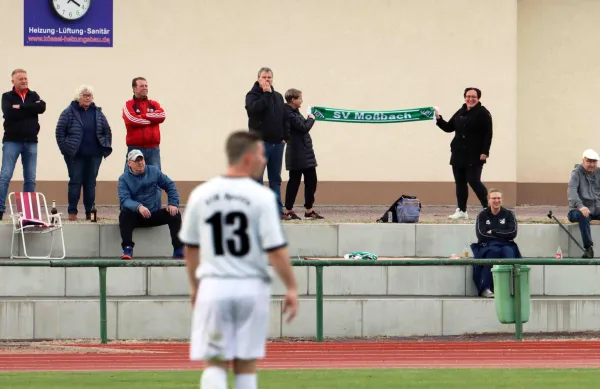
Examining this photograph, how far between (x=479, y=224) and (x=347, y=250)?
1789 millimetres

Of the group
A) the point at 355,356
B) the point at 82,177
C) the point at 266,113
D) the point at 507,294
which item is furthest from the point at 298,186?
the point at 355,356

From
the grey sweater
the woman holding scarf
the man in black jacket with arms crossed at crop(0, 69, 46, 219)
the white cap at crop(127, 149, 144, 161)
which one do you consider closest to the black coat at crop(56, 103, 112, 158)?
the man in black jacket with arms crossed at crop(0, 69, 46, 219)

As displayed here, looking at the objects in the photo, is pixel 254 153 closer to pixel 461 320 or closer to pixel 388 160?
pixel 461 320

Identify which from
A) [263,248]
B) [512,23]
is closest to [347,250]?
[512,23]

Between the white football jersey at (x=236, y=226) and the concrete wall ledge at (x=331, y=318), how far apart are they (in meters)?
7.44

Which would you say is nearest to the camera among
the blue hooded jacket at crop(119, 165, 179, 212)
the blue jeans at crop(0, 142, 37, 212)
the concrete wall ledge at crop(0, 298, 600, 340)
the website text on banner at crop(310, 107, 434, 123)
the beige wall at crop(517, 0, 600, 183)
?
the concrete wall ledge at crop(0, 298, 600, 340)

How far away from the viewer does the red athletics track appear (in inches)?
474

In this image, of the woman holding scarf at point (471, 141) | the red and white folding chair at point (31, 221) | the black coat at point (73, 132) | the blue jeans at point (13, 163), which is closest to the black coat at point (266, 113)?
the black coat at point (73, 132)

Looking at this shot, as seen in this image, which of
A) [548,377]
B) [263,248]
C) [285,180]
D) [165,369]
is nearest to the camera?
[263,248]

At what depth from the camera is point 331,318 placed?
15.0m

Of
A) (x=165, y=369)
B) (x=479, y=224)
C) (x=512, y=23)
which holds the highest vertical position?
(x=512, y=23)

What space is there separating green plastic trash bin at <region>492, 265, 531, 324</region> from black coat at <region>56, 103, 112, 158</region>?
5633 mm

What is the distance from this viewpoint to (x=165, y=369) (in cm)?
1180

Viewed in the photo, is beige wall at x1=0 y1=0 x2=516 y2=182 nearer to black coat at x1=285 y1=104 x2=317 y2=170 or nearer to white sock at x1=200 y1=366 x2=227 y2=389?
black coat at x1=285 y1=104 x2=317 y2=170
